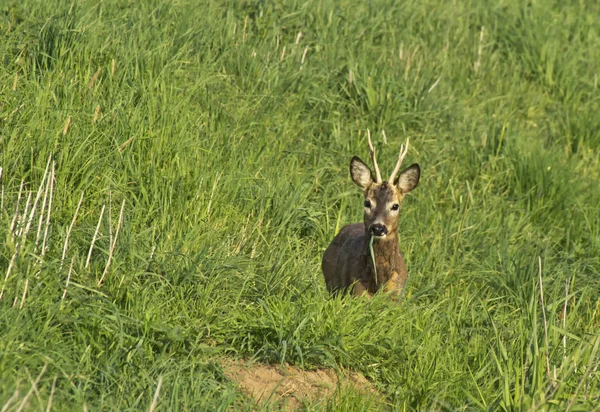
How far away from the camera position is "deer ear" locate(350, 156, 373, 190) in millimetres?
7360

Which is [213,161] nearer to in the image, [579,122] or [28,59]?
[28,59]

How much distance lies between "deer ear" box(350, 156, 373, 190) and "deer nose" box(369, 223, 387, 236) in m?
0.56

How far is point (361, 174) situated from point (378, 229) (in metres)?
0.63

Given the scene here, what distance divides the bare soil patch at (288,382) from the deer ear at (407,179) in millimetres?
1909

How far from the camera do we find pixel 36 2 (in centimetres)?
770

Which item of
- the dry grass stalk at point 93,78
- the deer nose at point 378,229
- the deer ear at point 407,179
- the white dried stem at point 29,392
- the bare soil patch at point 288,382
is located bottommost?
the bare soil patch at point 288,382

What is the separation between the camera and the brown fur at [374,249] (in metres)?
7.11

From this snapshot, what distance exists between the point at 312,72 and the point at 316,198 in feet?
4.69

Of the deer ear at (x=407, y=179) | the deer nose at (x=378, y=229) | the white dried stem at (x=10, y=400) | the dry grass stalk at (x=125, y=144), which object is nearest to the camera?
the white dried stem at (x=10, y=400)

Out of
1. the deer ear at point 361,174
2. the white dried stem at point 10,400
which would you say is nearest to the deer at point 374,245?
the deer ear at point 361,174

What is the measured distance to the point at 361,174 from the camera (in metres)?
7.43

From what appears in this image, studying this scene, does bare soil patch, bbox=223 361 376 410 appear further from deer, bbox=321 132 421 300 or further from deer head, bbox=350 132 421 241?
deer head, bbox=350 132 421 241

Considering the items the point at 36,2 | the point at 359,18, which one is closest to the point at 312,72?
the point at 359,18

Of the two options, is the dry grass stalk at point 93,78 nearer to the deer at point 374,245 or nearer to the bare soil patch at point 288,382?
the deer at point 374,245
